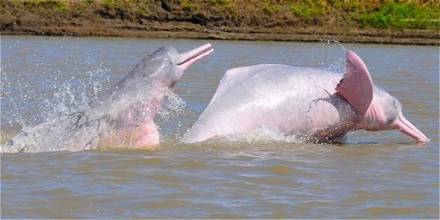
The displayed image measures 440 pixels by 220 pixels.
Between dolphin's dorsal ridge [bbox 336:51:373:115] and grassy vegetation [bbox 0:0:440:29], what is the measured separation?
95.3ft

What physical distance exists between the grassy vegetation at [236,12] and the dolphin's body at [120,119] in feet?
96.8

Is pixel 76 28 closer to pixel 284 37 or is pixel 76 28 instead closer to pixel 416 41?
pixel 284 37

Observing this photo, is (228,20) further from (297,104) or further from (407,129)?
(297,104)

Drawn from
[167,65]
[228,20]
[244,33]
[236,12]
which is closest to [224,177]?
[167,65]

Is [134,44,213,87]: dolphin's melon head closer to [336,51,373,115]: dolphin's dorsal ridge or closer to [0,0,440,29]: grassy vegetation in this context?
[336,51,373,115]: dolphin's dorsal ridge

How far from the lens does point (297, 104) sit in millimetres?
9898

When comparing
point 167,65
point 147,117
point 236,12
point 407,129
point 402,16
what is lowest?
point 402,16

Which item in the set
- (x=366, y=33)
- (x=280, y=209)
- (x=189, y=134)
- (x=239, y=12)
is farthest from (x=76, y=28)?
(x=280, y=209)

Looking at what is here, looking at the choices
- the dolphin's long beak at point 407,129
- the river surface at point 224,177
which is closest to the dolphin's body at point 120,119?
the river surface at point 224,177

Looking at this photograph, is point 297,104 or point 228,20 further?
point 228,20

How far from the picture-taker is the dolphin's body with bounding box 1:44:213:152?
30.1 ft

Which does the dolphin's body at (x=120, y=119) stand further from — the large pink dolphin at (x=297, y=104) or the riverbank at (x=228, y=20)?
the riverbank at (x=228, y=20)

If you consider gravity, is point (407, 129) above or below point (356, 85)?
below

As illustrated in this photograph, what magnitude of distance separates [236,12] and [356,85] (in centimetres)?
3054
